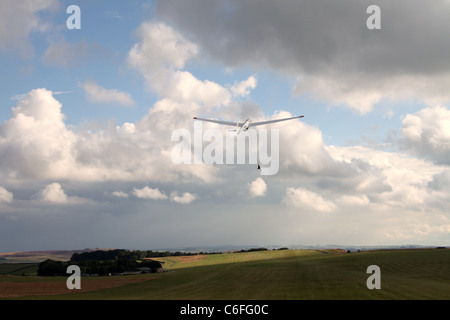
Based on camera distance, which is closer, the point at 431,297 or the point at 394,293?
the point at 431,297

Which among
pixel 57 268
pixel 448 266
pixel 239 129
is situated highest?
pixel 239 129

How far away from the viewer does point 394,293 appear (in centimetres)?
4300

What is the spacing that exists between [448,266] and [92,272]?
341 ft
